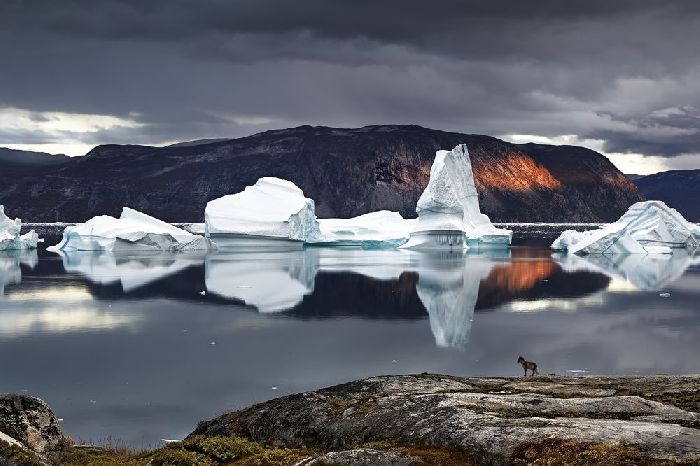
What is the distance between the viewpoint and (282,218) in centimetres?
7612

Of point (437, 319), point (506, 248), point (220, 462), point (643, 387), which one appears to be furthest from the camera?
point (506, 248)

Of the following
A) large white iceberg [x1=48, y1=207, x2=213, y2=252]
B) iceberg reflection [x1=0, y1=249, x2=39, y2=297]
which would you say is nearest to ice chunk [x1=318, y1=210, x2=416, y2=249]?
large white iceberg [x1=48, y1=207, x2=213, y2=252]

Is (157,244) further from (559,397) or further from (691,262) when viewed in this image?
(559,397)

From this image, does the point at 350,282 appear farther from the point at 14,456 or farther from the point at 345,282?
the point at 14,456

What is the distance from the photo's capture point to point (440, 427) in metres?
9.38

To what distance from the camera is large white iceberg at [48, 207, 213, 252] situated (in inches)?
2835

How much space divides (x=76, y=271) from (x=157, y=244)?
65.4ft

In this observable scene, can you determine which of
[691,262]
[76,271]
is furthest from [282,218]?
[691,262]

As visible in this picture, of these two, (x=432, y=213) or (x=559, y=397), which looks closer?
(x=559, y=397)

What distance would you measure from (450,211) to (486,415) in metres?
66.6

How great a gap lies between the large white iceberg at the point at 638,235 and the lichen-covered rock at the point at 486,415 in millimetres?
61453

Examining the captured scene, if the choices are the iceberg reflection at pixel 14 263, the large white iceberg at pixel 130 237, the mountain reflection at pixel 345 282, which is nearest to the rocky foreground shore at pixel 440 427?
the mountain reflection at pixel 345 282

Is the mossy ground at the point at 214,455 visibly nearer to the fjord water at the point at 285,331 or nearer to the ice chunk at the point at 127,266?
the fjord water at the point at 285,331

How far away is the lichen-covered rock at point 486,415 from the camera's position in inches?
328
